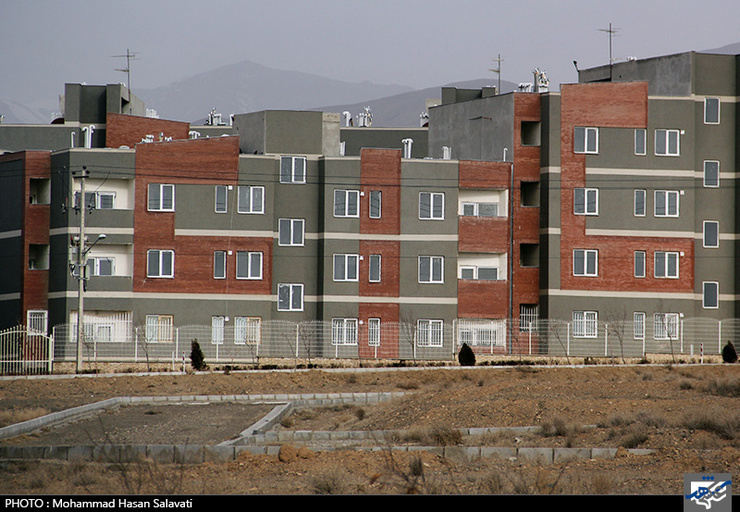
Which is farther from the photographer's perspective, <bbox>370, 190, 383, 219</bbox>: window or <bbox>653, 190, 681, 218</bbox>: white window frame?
<bbox>653, 190, 681, 218</bbox>: white window frame

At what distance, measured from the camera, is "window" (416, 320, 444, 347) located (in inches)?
2282

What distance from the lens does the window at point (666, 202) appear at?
197ft

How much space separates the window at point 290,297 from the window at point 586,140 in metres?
18.0

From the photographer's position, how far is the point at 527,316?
59969 mm

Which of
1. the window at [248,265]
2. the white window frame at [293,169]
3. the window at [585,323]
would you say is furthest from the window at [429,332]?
the white window frame at [293,169]

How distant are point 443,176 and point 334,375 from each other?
1866 cm

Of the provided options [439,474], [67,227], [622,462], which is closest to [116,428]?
[439,474]

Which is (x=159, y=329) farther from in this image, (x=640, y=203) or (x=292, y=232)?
(x=640, y=203)

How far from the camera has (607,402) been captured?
28969 millimetres

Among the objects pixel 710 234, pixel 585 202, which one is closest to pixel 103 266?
pixel 585 202

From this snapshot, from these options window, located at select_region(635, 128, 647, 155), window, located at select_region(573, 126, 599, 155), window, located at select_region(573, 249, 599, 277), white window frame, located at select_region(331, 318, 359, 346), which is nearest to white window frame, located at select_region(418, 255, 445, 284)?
white window frame, located at select_region(331, 318, 359, 346)

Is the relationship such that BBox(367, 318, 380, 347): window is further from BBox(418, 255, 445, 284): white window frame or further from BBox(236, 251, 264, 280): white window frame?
BBox(236, 251, 264, 280): white window frame

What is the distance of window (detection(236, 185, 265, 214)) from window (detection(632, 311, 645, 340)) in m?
22.2

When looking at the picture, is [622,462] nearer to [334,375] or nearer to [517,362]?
[334,375]
